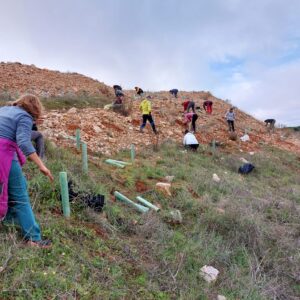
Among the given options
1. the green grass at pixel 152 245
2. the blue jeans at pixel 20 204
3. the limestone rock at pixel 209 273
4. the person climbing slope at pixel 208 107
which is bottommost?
the limestone rock at pixel 209 273

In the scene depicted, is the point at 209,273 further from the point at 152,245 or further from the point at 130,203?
the point at 130,203

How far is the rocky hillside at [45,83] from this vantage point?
12.3m

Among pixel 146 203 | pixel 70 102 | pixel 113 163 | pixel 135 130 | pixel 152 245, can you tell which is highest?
pixel 70 102

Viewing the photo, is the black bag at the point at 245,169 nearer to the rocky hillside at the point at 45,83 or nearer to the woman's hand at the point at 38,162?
the woman's hand at the point at 38,162

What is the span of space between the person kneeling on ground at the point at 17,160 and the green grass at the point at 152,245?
13 centimetres

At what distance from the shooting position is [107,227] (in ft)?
11.4

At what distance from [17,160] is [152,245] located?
5.41 feet

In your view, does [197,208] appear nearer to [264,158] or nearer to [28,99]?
[28,99]

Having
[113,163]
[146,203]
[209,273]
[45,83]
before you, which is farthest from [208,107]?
[209,273]

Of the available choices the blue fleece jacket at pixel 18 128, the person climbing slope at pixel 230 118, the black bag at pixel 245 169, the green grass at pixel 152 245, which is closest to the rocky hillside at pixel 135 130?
the person climbing slope at pixel 230 118

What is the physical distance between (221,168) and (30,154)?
618 centimetres

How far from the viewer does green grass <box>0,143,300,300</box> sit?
8.04ft

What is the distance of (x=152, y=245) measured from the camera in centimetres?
342

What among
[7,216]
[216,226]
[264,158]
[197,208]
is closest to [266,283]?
[216,226]
